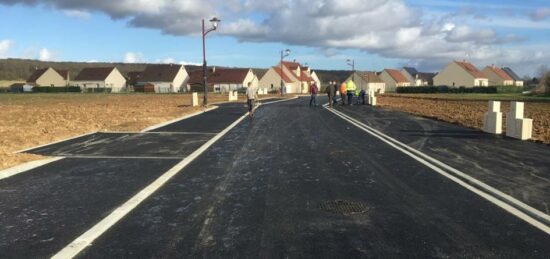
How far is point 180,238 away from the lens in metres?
5.15

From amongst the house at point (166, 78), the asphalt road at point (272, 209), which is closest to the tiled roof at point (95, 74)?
the house at point (166, 78)

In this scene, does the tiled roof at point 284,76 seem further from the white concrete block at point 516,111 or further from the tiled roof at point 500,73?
the white concrete block at point 516,111

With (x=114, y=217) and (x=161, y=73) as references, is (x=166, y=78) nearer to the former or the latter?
(x=161, y=73)

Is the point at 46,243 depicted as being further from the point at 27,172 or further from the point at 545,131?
the point at 545,131

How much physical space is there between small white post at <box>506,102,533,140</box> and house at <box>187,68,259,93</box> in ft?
303

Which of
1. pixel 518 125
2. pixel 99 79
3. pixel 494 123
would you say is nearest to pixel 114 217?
pixel 518 125

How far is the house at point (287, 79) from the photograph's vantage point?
107438 mm

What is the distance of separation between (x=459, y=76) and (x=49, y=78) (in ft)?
315

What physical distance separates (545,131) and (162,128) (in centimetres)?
1209

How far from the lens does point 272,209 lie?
20.6ft

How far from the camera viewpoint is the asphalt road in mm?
4863

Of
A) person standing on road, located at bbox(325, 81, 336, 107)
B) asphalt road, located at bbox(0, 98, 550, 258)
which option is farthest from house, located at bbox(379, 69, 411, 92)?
asphalt road, located at bbox(0, 98, 550, 258)

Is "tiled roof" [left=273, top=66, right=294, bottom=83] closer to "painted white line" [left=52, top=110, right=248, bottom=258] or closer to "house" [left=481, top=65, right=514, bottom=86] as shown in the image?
"house" [left=481, top=65, right=514, bottom=86]

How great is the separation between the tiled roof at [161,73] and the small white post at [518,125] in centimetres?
→ 10273
